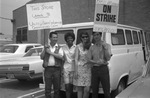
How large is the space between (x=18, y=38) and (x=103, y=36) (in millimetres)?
25402

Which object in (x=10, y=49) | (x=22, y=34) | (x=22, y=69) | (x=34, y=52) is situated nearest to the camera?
(x=22, y=69)

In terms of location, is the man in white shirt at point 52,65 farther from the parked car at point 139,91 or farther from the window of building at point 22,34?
the window of building at point 22,34

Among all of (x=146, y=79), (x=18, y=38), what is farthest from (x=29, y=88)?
(x=18, y=38)

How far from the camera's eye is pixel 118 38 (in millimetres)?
5164

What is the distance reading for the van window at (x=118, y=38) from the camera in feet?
16.1

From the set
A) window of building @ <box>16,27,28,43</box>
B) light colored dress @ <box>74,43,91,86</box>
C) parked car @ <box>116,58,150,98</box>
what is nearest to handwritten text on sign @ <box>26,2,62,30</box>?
light colored dress @ <box>74,43,91,86</box>

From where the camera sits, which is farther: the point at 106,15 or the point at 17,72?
the point at 17,72

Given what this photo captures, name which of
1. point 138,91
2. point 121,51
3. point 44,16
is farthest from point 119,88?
point 44,16

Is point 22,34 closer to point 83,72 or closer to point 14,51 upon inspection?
point 14,51

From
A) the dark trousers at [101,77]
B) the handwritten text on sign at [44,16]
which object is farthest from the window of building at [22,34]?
the dark trousers at [101,77]

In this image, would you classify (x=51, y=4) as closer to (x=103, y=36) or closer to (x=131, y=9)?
(x=103, y=36)

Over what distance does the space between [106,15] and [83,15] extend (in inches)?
594

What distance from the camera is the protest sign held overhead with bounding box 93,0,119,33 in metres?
4.44

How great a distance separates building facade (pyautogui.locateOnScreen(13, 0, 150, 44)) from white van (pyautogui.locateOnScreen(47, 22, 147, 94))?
773cm
